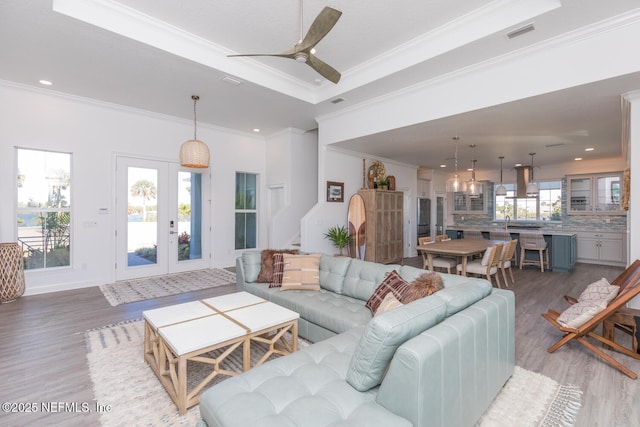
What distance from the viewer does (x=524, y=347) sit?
9.45 feet

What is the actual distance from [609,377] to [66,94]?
24.9 ft

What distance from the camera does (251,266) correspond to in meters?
3.70

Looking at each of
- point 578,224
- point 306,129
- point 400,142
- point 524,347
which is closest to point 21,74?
point 306,129

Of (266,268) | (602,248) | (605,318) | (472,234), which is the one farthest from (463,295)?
(602,248)

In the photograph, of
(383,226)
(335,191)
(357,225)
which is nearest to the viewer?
(335,191)

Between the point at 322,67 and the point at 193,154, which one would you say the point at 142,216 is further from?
the point at 322,67

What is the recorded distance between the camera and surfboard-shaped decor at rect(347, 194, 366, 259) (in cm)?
620

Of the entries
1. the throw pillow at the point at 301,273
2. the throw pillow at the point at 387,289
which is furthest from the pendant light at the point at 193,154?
the throw pillow at the point at 387,289

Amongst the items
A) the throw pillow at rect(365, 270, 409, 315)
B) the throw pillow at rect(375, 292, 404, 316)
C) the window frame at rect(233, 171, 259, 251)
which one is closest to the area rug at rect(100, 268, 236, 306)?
the window frame at rect(233, 171, 259, 251)

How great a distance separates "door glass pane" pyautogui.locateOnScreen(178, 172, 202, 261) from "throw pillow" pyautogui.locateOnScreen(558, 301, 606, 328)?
606 cm

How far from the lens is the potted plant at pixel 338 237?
5.94 meters

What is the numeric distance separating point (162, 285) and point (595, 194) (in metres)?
10.4

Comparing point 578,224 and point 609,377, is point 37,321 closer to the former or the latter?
point 609,377

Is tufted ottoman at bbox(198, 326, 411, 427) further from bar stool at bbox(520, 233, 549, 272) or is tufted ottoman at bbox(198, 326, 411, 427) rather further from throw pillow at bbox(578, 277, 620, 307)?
bar stool at bbox(520, 233, 549, 272)
